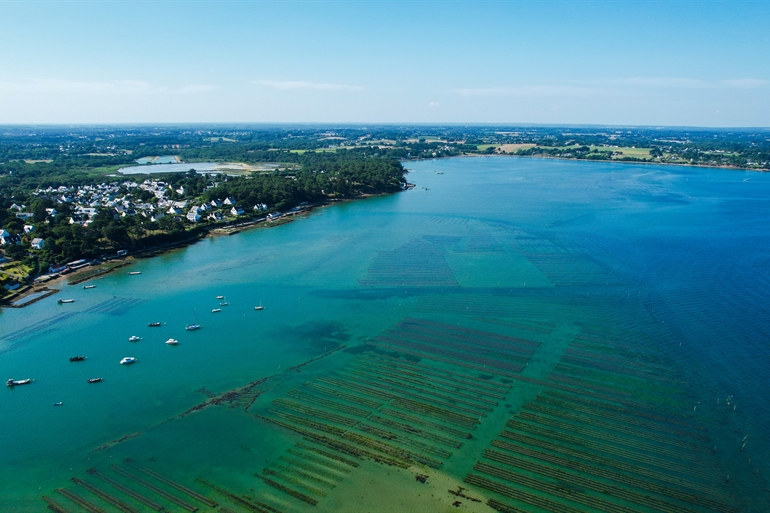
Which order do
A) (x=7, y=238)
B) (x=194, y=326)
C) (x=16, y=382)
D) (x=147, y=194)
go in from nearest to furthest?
(x=16, y=382) → (x=194, y=326) → (x=7, y=238) → (x=147, y=194)

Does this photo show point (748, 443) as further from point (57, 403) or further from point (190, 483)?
point (57, 403)

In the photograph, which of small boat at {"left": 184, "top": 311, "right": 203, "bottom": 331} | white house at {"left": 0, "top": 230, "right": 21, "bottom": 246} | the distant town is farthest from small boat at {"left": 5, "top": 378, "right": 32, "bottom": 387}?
white house at {"left": 0, "top": 230, "right": 21, "bottom": 246}

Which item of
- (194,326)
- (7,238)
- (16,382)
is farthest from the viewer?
(7,238)

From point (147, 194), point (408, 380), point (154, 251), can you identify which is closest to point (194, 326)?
point (408, 380)

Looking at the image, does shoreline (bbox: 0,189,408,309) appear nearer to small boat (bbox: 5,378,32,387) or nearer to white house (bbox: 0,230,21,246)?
white house (bbox: 0,230,21,246)

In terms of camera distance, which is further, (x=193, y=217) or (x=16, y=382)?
(x=193, y=217)

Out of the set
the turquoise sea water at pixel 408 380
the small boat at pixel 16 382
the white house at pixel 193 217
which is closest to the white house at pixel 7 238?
the turquoise sea water at pixel 408 380

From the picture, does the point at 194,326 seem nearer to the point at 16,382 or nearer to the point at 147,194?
the point at 16,382

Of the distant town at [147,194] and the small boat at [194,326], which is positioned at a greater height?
the distant town at [147,194]

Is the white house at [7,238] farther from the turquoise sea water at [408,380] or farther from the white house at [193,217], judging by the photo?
the white house at [193,217]
